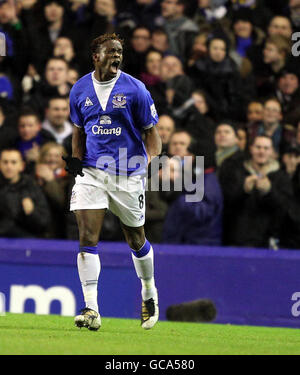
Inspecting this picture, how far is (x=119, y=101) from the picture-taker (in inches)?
364

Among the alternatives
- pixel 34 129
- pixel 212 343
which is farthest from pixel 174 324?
pixel 34 129

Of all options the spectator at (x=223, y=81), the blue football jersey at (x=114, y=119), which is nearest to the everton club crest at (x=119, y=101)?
the blue football jersey at (x=114, y=119)

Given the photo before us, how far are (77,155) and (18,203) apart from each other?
10.2 ft

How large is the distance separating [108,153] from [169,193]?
11.1 feet

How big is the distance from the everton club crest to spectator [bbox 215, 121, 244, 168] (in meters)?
4.00

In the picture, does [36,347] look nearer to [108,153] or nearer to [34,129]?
[108,153]

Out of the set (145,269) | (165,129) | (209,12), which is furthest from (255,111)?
(145,269)

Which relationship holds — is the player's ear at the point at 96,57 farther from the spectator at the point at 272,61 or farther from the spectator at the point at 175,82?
the spectator at the point at 272,61

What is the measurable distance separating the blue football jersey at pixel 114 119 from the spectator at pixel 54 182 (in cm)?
336

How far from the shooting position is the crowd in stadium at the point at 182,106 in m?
12.3

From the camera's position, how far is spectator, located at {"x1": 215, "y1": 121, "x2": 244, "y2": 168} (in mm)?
13156

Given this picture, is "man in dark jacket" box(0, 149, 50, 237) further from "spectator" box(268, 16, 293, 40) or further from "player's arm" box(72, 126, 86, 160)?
"spectator" box(268, 16, 293, 40)

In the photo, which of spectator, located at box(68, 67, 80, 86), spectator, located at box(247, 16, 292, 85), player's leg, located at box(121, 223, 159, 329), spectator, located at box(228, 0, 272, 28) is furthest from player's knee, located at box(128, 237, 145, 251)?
spectator, located at box(228, 0, 272, 28)

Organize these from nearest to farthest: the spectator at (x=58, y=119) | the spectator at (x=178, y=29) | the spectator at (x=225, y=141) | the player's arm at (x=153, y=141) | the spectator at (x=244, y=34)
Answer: the player's arm at (x=153, y=141), the spectator at (x=225, y=141), the spectator at (x=58, y=119), the spectator at (x=244, y=34), the spectator at (x=178, y=29)
